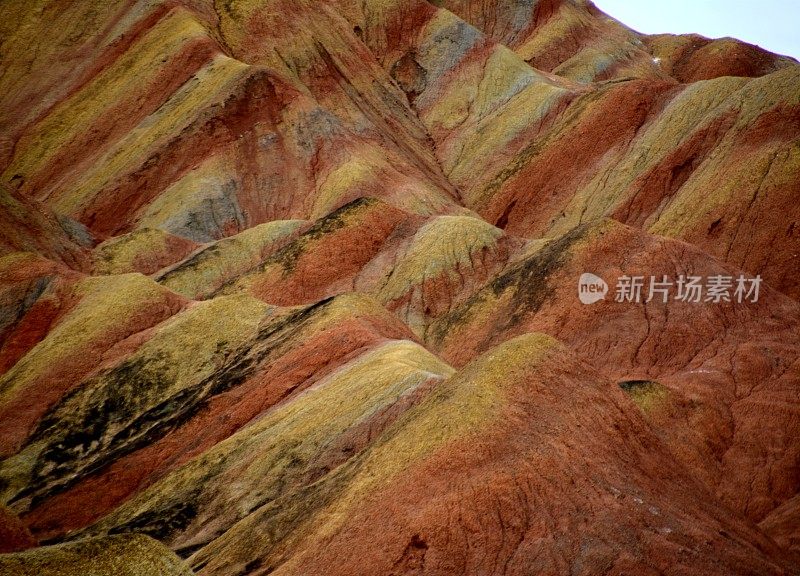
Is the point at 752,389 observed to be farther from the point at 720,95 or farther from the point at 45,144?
the point at 45,144

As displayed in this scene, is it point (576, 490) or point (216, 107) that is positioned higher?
point (216, 107)

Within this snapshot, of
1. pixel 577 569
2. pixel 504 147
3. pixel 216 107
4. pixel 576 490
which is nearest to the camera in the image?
pixel 577 569

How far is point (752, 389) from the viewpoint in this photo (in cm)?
4081

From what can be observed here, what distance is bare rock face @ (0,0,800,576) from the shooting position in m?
26.0

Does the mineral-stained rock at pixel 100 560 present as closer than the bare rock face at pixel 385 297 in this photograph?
Yes

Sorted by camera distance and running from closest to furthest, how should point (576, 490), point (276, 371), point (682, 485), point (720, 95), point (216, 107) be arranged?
point (576, 490), point (682, 485), point (276, 371), point (720, 95), point (216, 107)

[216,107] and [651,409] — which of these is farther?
[216,107]

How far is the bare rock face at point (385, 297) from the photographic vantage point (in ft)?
85.4

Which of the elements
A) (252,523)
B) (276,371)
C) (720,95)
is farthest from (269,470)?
(720,95)

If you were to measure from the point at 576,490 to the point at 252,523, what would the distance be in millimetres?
8719

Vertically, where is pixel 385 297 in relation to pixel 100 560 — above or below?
above

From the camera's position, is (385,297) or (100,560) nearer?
(100,560)

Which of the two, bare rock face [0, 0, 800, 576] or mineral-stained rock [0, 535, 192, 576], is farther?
bare rock face [0, 0, 800, 576]

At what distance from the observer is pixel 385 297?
176ft
